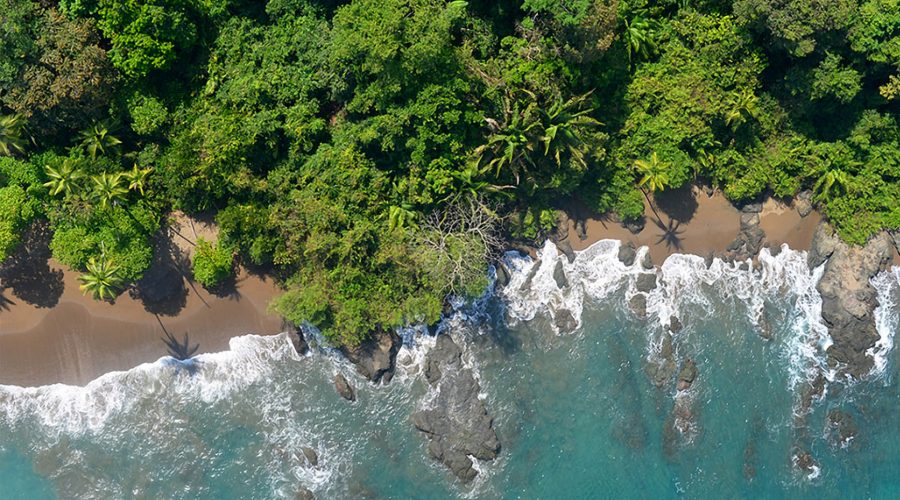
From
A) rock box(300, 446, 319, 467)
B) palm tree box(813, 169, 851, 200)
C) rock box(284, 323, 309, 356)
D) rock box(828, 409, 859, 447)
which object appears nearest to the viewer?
palm tree box(813, 169, 851, 200)

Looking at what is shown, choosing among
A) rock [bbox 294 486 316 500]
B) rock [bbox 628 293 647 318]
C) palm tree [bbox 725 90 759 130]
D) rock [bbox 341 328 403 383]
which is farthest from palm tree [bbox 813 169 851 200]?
rock [bbox 294 486 316 500]

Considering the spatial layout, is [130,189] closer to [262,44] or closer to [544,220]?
[262,44]

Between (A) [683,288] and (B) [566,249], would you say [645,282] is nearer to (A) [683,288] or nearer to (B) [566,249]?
(A) [683,288]

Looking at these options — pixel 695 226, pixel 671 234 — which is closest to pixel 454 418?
pixel 671 234

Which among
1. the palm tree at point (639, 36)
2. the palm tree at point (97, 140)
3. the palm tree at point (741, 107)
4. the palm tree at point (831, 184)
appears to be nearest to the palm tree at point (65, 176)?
the palm tree at point (97, 140)

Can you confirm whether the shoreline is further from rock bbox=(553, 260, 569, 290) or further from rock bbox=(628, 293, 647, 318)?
rock bbox=(628, 293, 647, 318)

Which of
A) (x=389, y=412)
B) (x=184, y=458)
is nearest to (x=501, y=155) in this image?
(x=389, y=412)
